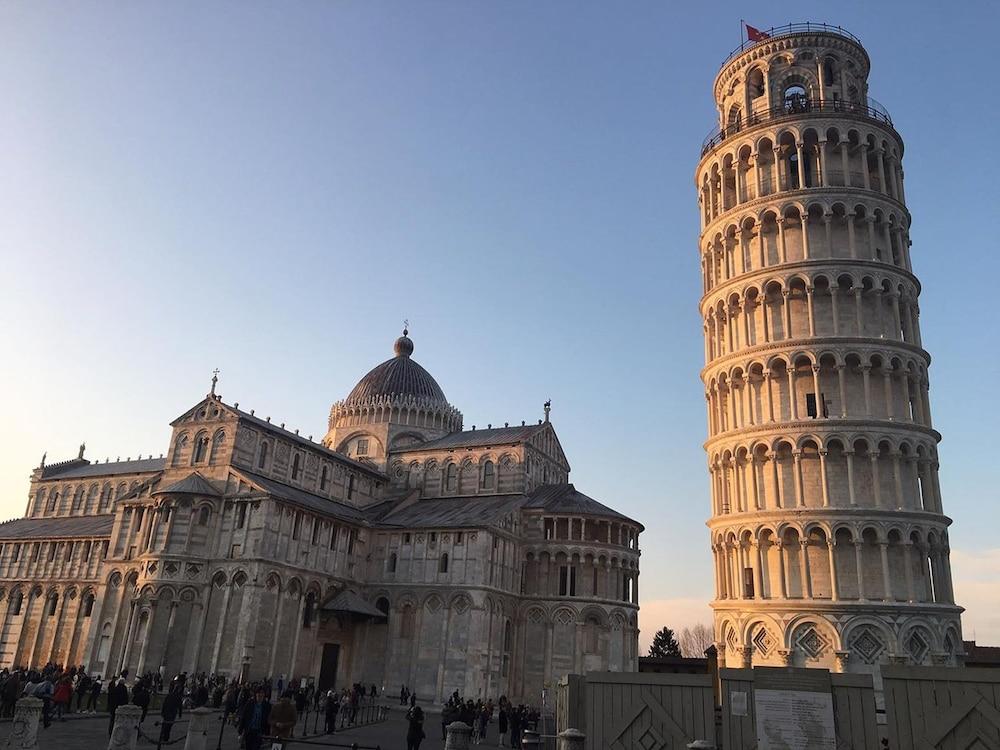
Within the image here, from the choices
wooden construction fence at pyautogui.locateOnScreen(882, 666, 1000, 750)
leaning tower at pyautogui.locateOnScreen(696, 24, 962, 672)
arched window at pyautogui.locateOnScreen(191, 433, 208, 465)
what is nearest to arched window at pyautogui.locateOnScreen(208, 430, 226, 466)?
arched window at pyautogui.locateOnScreen(191, 433, 208, 465)

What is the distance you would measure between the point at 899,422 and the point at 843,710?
19.9 metres

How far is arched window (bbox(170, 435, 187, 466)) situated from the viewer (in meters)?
47.0

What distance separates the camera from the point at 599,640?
4731cm

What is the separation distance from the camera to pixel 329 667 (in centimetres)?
4478

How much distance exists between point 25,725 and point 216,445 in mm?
31021

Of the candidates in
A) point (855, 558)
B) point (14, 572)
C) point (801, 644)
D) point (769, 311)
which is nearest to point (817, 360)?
point (769, 311)

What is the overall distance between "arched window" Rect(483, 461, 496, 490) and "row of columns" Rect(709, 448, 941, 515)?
23764mm

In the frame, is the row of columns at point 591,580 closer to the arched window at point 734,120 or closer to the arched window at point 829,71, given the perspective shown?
the arched window at point 734,120

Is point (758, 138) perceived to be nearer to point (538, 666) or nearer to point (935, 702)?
point (935, 702)

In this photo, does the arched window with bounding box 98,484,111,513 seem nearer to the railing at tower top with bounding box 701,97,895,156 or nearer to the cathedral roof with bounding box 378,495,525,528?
the cathedral roof with bounding box 378,495,525,528

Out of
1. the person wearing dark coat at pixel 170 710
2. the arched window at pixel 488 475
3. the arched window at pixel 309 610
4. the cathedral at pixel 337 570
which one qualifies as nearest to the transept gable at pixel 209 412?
the cathedral at pixel 337 570

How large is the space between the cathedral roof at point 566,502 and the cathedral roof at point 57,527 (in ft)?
104

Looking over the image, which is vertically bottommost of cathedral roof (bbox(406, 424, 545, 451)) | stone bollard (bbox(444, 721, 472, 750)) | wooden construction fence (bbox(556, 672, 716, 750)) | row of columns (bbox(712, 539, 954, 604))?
stone bollard (bbox(444, 721, 472, 750))

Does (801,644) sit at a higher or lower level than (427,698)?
higher
